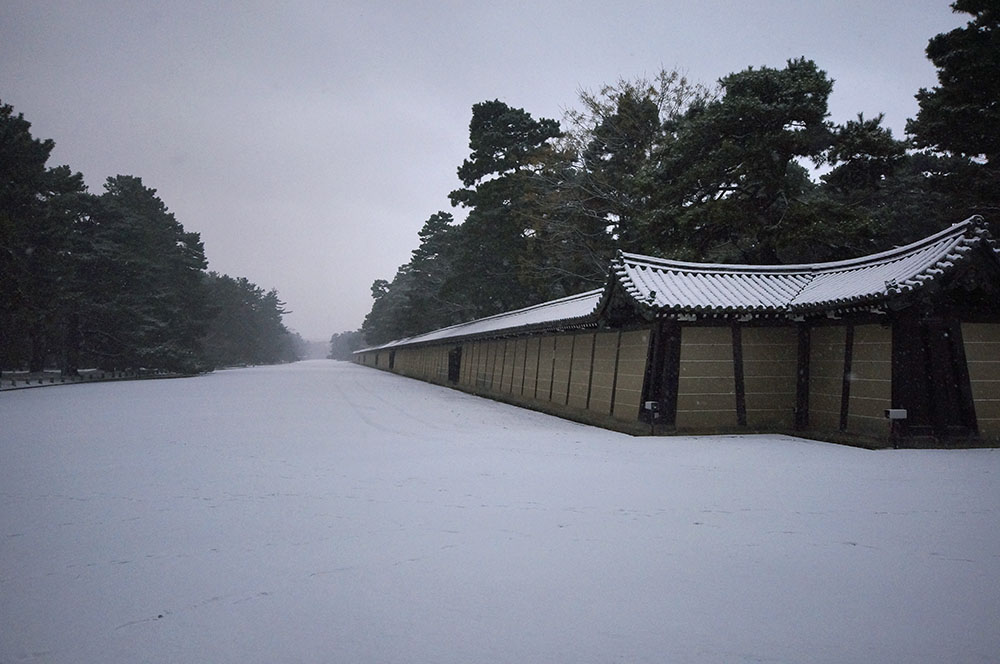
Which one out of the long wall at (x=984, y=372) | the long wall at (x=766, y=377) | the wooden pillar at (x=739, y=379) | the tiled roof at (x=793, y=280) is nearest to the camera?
the tiled roof at (x=793, y=280)

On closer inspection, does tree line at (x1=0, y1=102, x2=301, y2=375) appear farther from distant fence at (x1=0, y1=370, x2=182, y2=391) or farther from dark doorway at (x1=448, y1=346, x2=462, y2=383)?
dark doorway at (x1=448, y1=346, x2=462, y2=383)

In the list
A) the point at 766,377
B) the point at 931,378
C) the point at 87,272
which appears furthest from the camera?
the point at 87,272

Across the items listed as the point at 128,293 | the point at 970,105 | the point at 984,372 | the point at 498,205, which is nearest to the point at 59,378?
the point at 128,293

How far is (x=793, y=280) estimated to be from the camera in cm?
1377

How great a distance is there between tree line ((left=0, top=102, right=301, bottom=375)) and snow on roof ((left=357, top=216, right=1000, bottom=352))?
970 inches

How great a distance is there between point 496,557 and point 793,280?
1248cm

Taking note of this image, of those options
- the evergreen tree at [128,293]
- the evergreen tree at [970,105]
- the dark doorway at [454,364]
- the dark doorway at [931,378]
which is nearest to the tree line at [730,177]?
the evergreen tree at [970,105]

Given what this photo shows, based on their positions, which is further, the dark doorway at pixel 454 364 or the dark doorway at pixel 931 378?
the dark doorway at pixel 454 364

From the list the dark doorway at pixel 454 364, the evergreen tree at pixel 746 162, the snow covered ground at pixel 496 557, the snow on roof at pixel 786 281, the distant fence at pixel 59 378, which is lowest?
the distant fence at pixel 59 378

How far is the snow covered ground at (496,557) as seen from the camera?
9.88 feet

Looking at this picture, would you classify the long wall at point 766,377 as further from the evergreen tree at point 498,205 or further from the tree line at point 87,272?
the tree line at point 87,272

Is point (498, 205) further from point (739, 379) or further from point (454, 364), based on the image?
point (739, 379)

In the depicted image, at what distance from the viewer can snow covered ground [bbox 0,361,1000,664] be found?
9.88 feet

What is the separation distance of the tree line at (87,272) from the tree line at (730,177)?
21.9 m
